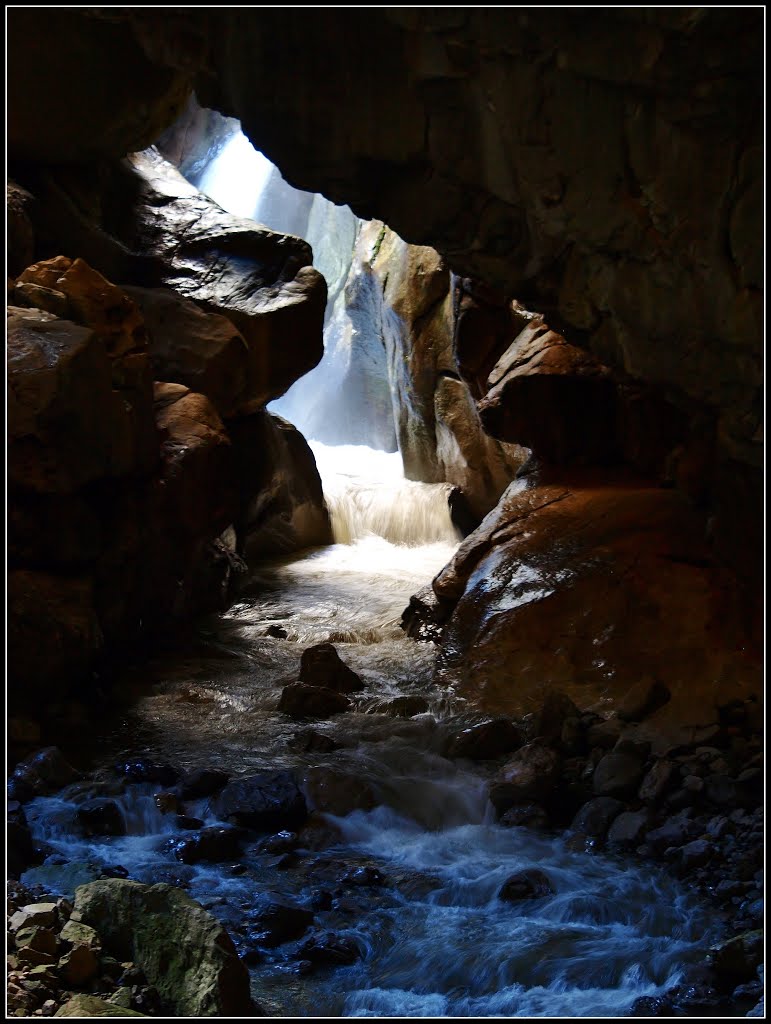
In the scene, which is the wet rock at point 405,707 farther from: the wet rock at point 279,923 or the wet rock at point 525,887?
the wet rock at point 279,923

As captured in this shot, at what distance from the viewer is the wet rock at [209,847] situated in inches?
197

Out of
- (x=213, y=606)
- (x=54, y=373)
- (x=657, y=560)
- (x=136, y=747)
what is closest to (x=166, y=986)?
(x=136, y=747)

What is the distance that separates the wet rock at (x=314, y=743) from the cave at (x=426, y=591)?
2cm

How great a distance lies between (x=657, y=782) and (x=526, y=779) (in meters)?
0.75

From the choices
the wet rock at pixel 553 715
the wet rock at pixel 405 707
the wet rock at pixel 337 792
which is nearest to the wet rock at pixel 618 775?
the wet rock at pixel 553 715

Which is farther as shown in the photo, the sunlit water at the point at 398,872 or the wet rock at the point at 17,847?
the wet rock at the point at 17,847

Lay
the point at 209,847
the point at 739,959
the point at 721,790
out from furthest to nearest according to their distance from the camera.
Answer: the point at 721,790 → the point at 209,847 → the point at 739,959

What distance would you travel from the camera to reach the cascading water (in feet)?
12.6

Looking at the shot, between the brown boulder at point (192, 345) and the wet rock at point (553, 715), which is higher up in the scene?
the brown boulder at point (192, 345)

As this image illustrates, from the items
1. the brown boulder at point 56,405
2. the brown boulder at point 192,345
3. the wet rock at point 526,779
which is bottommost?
the wet rock at point 526,779

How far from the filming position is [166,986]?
11.1ft

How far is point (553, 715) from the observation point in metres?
6.42

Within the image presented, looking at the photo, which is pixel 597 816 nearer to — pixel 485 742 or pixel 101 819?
pixel 485 742

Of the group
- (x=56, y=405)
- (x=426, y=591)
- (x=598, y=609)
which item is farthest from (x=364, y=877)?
(x=426, y=591)
